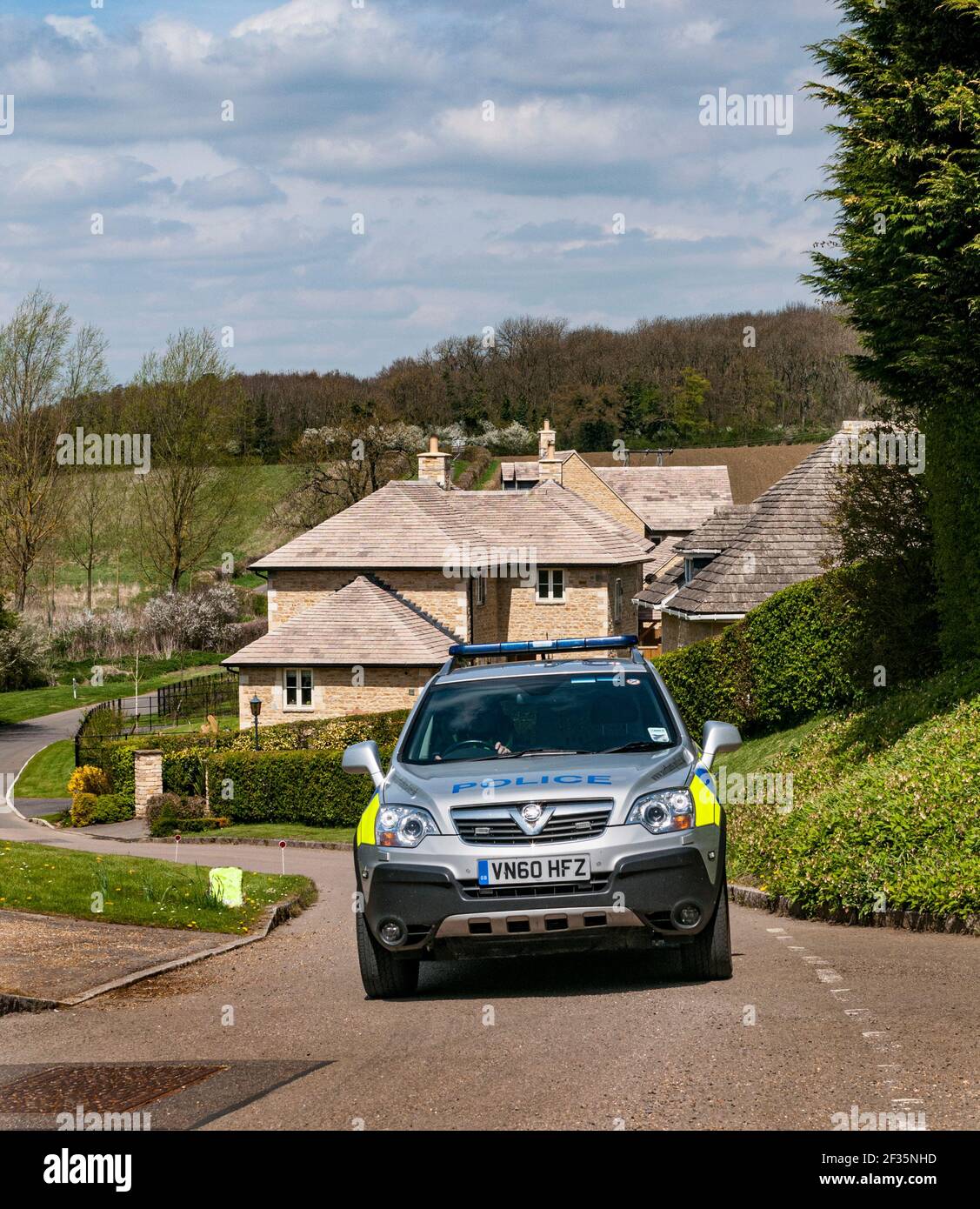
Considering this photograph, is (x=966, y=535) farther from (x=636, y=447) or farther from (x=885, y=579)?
(x=636, y=447)

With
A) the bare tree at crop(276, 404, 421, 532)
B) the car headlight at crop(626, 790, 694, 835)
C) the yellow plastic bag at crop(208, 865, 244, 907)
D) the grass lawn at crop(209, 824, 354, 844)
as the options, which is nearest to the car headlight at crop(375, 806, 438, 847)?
the car headlight at crop(626, 790, 694, 835)

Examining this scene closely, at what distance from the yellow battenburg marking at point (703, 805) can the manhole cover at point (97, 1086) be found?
3.12 m

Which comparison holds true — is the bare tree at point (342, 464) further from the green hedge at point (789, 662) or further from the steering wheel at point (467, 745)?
the steering wheel at point (467, 745)

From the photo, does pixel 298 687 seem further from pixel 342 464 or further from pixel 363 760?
pixel 342 464

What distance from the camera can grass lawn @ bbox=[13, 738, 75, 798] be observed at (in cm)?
4488

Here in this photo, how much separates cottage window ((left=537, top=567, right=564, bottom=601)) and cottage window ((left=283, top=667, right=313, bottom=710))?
537 inches

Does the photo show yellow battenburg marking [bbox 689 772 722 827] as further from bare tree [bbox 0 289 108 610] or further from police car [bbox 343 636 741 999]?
bare tree [bbox 0 289 108 610]

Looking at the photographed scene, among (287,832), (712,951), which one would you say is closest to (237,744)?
(287,832)

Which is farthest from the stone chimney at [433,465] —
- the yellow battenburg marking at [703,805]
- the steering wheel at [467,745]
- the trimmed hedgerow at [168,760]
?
the yellow battenburg marking at [703,805]

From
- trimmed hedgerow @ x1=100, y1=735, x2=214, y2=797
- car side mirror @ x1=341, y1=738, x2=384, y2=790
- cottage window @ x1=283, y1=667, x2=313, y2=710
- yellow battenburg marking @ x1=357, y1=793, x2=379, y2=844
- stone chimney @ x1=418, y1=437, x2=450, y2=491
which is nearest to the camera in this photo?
yellow battenburg marking @ x1=357, y1=793, x2=379, y2=844

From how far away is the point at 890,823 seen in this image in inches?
512

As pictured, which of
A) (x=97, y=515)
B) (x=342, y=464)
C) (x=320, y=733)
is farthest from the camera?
(x=342, y=464)

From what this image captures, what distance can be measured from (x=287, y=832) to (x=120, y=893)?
20.2 metres

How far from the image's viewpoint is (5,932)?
41.5 ft
